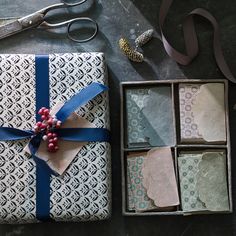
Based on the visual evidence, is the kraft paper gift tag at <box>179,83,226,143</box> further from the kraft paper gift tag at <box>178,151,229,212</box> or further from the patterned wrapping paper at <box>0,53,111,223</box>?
the patterned wrapping paper at <box>0,53,111,223</box>

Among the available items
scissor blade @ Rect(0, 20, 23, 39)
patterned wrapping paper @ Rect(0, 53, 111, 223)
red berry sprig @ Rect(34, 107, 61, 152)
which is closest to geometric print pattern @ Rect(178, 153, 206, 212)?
patterned wrapping paper @ Rect(0, 53, 111, 223)

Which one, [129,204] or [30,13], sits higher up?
[30,13]

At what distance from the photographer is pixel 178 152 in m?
1.14

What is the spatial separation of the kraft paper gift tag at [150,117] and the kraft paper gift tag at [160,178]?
0.09ft

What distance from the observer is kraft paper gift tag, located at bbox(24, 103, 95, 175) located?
109cm

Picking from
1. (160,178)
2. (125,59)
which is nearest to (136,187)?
(160,178)

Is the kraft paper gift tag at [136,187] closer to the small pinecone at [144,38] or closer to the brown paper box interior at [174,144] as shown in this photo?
the brown paper box interior at [174,144]

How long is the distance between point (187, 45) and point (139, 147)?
0.83 ft

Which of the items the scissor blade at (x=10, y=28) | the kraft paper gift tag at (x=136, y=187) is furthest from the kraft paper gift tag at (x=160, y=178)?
the scissor blade at (x=10, y=28)

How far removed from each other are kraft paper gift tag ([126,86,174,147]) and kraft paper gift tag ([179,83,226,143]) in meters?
0.03

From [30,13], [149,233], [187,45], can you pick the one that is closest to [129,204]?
[149,233]

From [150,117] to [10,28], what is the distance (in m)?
0.36

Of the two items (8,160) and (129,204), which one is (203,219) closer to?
(129,204)

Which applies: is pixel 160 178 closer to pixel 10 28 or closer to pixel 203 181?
pixel 203 181
